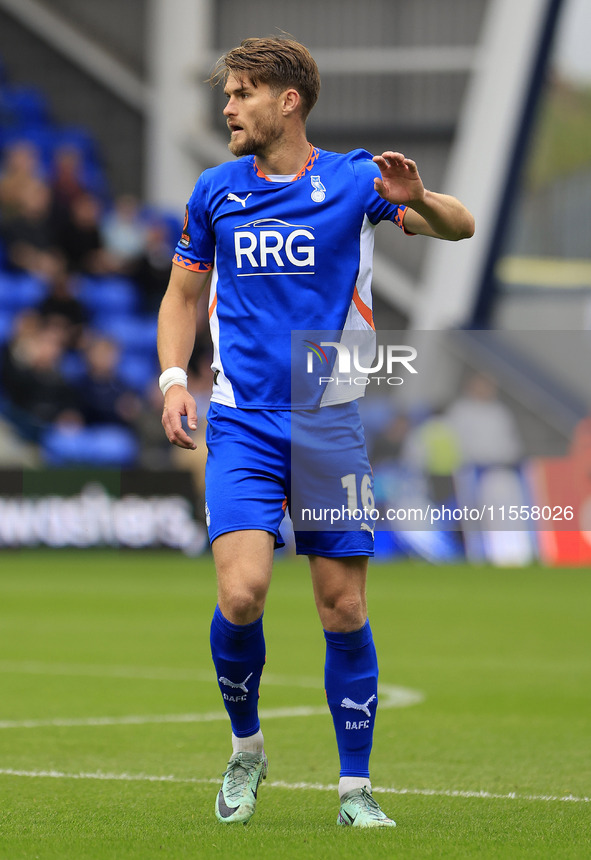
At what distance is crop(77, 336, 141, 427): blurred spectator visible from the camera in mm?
18594

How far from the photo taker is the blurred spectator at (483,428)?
16969 millimetres

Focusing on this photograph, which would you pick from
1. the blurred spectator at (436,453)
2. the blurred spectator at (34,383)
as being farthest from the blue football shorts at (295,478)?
the blurred spectator at (34,383)

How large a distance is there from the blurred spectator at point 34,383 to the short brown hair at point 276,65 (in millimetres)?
13626

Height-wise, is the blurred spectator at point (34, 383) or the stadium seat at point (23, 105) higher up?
the stadium seat at point (23, 105)

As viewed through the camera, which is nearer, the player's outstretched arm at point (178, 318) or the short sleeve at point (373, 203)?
the short sleeve at point (373, 203)

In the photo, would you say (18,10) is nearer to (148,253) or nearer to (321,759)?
(148,253)

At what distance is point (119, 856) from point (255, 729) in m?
0.86

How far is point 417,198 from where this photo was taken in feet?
14.5

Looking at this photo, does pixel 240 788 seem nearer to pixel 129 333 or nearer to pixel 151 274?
pixel 129 333

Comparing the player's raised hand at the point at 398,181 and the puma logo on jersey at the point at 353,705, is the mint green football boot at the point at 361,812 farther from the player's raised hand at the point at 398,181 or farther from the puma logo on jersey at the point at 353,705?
the player's raised hand at the point at 398,181

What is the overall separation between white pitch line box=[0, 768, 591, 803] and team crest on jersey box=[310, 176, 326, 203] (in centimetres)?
203

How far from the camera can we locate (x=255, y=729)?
475 cm

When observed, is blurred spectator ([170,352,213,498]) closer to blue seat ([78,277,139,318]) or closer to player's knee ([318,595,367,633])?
blue seat ([78,277,139,318])

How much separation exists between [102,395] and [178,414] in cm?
1425
